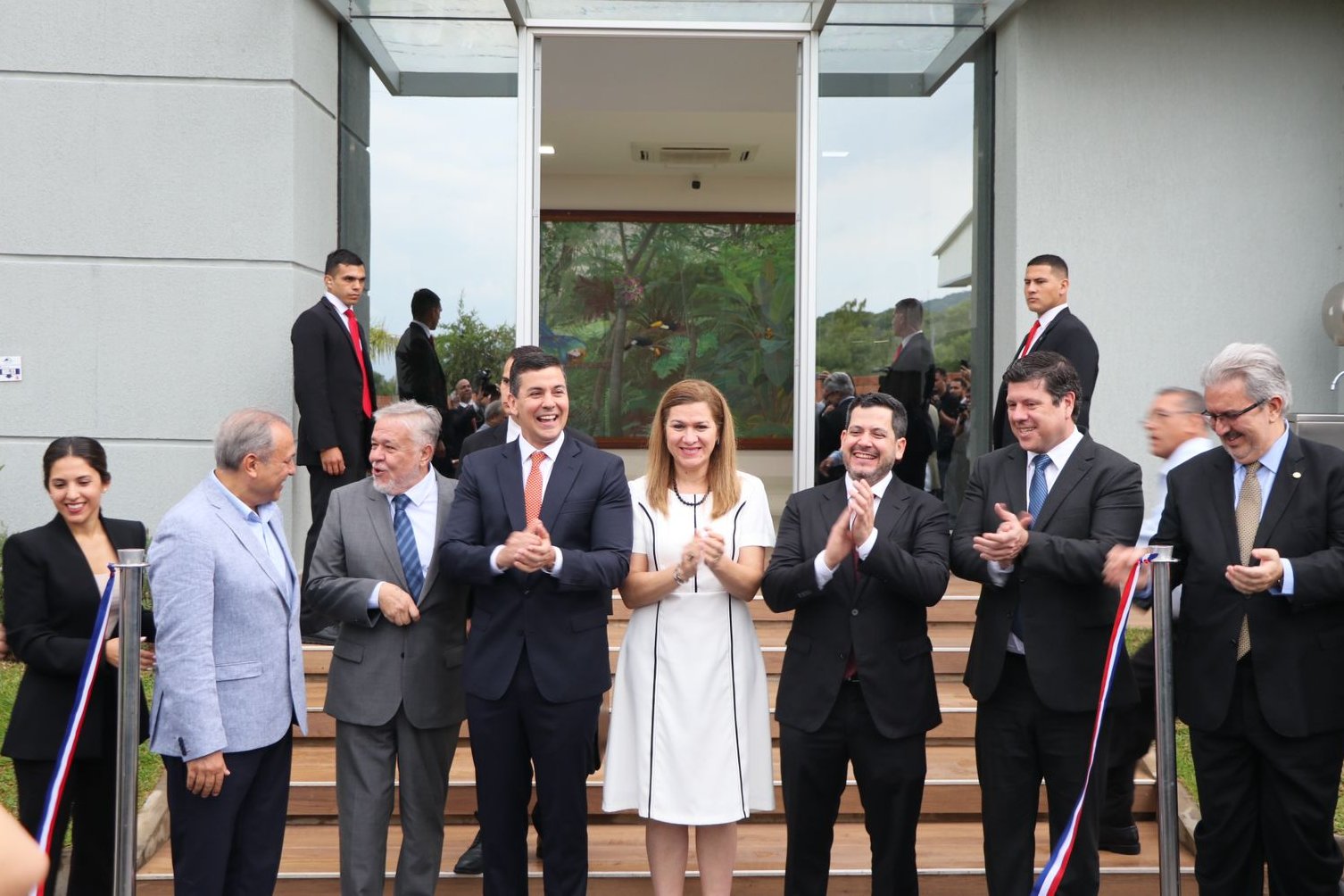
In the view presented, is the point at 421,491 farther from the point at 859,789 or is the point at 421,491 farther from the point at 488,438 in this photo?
the point at 859,789

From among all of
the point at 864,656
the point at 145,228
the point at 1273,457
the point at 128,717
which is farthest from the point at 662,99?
the point at 128,717

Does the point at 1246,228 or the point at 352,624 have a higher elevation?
the point at 1246,228

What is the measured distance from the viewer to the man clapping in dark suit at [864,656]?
3.87 meters

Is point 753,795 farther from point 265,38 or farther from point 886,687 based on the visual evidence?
point 265,38

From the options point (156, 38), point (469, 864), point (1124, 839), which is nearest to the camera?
point (469, 864)

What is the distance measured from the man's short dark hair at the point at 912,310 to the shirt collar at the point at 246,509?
512 cm

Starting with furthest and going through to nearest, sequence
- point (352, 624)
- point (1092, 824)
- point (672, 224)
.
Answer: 1. point (672, 224)
2. point (352, 624)
3. point (1092, 824)

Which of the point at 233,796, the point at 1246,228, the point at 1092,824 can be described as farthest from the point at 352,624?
the point at 1246,228

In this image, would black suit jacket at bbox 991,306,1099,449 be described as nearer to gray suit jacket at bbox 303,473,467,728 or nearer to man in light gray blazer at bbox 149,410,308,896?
gray suit jacket at bbox 303,473,467,728

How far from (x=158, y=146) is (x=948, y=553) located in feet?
17.4

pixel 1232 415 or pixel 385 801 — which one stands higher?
pixel 1232 415

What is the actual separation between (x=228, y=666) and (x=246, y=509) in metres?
0.44

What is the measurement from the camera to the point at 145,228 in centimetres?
716

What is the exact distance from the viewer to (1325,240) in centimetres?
775
